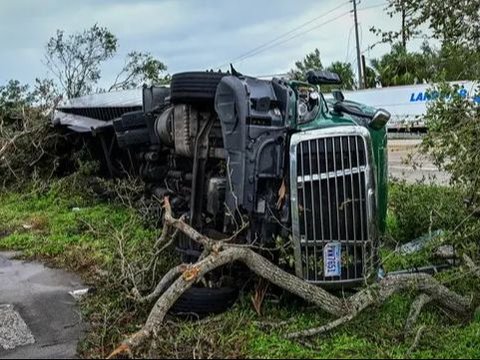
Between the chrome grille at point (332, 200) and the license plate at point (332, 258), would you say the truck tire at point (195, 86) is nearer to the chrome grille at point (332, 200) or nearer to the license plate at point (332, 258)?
the chrome grille at point (332, 200)

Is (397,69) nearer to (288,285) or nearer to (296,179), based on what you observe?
(296,179)

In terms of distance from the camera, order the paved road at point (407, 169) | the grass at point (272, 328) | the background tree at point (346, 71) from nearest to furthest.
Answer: the grass at point (272, 328)
the paved road at point (407, 169)
the background tree at point (346, 71)

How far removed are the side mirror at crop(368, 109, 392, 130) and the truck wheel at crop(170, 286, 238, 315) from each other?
74.8 inches

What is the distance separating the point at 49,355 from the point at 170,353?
3.12ft

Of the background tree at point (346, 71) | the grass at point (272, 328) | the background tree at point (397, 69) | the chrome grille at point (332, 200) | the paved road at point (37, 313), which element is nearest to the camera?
the grass at point (272, 328)

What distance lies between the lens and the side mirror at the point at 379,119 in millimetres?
5316

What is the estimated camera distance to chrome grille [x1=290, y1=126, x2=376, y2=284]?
4.67 meters

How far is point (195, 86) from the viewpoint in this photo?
5.29 metres

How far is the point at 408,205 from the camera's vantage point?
7457 mm

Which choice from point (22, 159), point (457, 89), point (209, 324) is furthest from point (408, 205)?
point (22, 159)

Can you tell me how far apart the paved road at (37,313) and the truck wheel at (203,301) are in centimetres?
76

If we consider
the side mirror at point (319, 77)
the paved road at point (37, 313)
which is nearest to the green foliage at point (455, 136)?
the side mirror at point (319, 77)

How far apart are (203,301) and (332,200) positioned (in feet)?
3.95

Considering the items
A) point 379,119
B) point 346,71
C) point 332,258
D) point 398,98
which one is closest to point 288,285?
point 332,258
